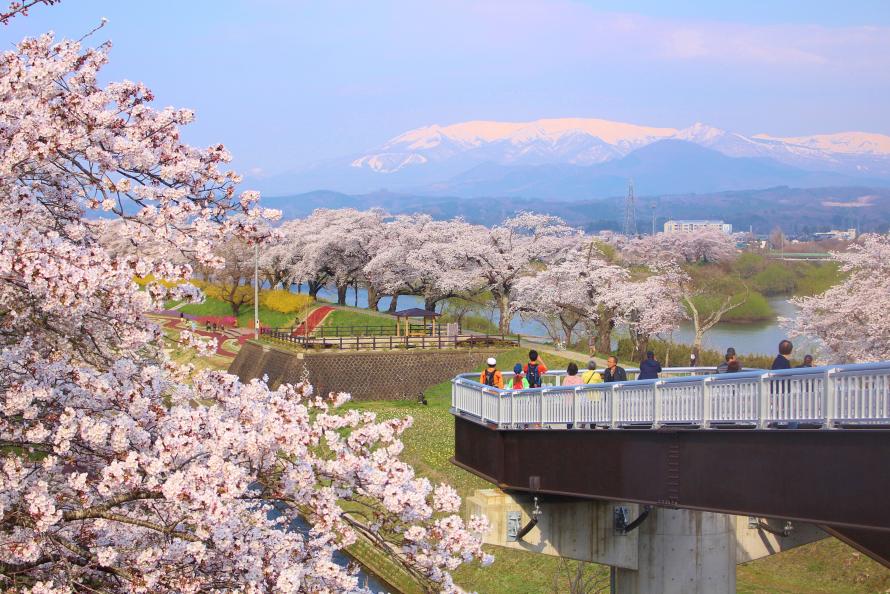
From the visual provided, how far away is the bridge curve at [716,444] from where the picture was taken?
34.7 feet

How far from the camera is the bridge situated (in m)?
10.7

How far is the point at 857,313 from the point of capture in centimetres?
3684

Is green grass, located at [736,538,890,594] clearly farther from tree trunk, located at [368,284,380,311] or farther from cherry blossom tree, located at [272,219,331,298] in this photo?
cherry blossom tree, located at [272,219,331,298]

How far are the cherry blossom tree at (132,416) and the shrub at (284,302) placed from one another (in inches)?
2420

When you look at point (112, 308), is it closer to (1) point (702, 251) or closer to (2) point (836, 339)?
(2) point (836, 339)

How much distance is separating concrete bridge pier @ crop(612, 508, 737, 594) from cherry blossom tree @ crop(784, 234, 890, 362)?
18.1m

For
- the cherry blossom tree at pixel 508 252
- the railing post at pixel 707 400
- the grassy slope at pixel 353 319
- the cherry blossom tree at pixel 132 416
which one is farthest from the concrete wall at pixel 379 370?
the cherry blossom tree at pixel 132 416

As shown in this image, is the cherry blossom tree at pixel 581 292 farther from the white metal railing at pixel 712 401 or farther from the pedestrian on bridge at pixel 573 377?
the white metal railing at pixel 712 401

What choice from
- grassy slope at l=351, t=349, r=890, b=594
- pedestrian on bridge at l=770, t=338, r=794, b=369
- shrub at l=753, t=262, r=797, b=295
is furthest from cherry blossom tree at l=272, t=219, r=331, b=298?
pedestrian on bridge at l=770, t=338, r=794, b=369

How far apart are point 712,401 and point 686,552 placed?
474 centimetres

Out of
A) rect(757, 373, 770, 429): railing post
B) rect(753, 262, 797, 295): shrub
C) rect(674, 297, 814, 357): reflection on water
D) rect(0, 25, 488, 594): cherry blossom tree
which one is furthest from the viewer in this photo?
rect(753, 262, 797, 295): shrub

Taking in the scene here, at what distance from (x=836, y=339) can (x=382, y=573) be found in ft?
64.4

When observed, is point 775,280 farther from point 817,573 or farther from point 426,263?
point 817,573

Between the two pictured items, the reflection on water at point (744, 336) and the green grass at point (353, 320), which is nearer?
the reflection on water at point (744, 336)
